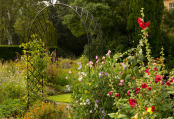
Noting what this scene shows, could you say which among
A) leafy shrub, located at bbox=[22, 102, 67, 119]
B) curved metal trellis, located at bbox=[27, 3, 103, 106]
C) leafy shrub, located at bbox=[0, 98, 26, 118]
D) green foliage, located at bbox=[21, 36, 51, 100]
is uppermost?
curved metal trellis, located at bbox=[27, 3, 103, 106]

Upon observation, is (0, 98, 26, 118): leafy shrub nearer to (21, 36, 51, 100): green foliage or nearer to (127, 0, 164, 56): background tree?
(21, 36, 51, 100): green foliage

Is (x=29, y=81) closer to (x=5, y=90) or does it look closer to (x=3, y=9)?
(x=5, y=90)

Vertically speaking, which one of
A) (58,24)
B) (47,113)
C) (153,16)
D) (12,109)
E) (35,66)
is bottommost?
(12,109)

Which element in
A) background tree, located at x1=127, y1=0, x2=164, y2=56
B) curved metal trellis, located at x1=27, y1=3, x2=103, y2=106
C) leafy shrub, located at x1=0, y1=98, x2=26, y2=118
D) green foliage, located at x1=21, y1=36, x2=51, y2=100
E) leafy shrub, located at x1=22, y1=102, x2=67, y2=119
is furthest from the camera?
background tree, located at x1=127, y1=0, x2=164, y2=56

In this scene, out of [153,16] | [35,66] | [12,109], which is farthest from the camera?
[153,16]

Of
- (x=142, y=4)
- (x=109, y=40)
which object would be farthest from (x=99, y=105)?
(x=109, y=40)

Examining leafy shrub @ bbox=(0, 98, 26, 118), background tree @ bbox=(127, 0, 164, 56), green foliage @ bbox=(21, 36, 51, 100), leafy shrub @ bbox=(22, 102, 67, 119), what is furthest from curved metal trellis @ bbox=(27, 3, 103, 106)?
background tree @ bbox=(127, 0, 164, 56)

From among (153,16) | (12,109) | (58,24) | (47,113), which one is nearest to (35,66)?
(12,109)

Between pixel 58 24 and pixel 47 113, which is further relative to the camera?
pixel 58 24

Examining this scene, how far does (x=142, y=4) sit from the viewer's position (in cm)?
985

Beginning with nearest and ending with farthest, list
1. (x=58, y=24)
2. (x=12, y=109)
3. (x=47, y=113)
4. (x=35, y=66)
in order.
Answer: (x=47, y=113) → (x=12, y=109) → (x=35, y=66) → (x=58, y=24)

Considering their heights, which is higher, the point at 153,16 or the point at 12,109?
the point at 153,16

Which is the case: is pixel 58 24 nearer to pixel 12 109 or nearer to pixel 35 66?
pixel 35 66

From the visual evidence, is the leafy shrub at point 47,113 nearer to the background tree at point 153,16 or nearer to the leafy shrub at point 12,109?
the leafy shrub at point 12,109
